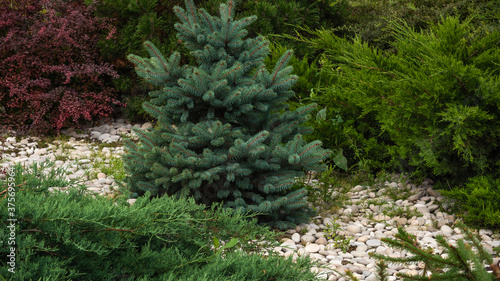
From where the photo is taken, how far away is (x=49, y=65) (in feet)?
17.7

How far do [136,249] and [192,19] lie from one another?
79.0 inches

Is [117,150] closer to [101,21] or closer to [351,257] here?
[101,21]

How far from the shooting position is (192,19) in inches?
126

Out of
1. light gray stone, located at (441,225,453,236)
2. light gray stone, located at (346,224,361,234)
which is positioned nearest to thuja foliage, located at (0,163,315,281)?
light gray stone, located at (346,224,361,234)

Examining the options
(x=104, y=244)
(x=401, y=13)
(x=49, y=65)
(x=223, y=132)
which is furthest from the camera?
(x=401, y=13)

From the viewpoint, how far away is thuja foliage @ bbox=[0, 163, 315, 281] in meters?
1.36

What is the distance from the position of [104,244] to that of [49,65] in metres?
4.61

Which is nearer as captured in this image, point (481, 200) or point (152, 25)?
point (481, 200)

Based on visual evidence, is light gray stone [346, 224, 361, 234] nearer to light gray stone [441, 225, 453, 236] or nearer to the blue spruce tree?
the blue spruce tree

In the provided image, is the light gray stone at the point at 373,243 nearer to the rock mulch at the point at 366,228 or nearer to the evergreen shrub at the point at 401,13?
the rock mulch at the point at 366,228

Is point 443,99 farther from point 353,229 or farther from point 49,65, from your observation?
point 49,65

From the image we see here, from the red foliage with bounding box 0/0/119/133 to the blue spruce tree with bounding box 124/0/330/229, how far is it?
2.43 m

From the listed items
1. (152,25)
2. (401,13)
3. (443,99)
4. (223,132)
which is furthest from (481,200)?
(152,25)

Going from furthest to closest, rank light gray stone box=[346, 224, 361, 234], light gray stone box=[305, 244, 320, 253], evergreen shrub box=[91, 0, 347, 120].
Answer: evergreen shrub box=[91, 0, 347, 120] → light gray stone box=[346, 224, 361, 234] → light gray stone box=[305, 244, 320, 253]
